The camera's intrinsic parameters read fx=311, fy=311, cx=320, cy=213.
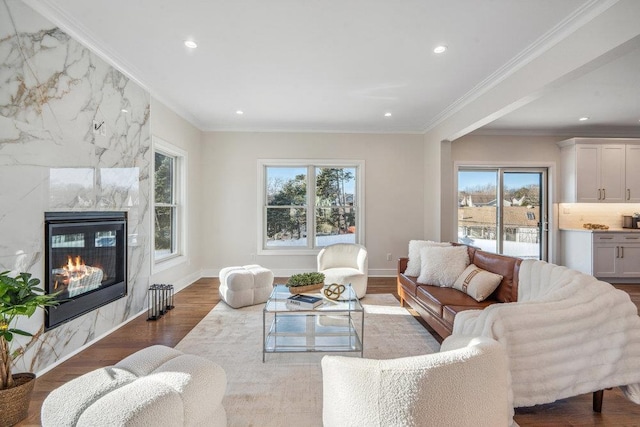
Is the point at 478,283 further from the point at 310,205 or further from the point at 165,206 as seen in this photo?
the point at 165,206

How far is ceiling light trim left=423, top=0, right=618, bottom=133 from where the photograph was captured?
231 cm

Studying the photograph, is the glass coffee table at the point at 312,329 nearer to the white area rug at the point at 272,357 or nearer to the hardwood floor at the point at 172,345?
the white area rug at the point at 272,357

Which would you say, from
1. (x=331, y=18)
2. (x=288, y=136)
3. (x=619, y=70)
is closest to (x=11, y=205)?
(x=331, y=18)

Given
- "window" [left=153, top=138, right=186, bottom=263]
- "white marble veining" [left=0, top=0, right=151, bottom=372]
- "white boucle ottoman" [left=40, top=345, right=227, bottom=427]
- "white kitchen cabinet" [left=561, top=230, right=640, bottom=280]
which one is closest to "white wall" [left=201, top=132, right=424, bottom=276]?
"window" [left=153, top=138, right=186, bottom=263]

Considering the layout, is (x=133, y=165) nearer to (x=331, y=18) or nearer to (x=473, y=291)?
(x=331, y=18)

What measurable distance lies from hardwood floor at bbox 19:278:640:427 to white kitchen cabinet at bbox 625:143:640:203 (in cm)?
182

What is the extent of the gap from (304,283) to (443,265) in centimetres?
153

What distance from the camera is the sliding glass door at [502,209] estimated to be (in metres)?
5.86

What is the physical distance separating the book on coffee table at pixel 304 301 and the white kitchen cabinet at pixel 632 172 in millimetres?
6241

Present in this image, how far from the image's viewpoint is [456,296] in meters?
2.93

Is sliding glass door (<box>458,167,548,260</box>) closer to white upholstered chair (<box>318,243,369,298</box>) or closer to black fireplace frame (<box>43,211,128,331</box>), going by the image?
white upholstered chair (<box>318,243,369,298</box>)

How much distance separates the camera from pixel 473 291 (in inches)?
114

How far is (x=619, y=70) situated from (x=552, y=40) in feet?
4.49

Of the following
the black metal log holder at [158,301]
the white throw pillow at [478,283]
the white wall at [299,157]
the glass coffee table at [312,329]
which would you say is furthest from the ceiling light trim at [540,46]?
the black metal log holder at [158,301]
